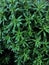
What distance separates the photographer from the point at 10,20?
14.0 feet

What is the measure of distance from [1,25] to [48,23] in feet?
2.54

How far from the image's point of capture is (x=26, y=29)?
4246 mm

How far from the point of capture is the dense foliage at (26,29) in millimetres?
4184

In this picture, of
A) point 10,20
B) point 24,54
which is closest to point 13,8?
point 10,20

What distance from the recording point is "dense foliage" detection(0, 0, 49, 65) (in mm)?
4184

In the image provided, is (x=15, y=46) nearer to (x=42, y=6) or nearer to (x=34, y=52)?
(x=34, y=52)

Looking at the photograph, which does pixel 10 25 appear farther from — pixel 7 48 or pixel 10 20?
pixel 7 48

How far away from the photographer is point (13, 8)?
418cm

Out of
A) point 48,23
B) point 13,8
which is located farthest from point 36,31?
point 13,8

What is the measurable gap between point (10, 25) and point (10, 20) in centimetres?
13

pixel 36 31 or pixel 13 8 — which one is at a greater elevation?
pixel 13 8

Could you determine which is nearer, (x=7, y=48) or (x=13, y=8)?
(x=13, y=8)

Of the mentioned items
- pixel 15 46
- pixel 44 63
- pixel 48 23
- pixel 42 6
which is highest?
pixel 42 6

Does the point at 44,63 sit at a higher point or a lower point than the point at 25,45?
lower
